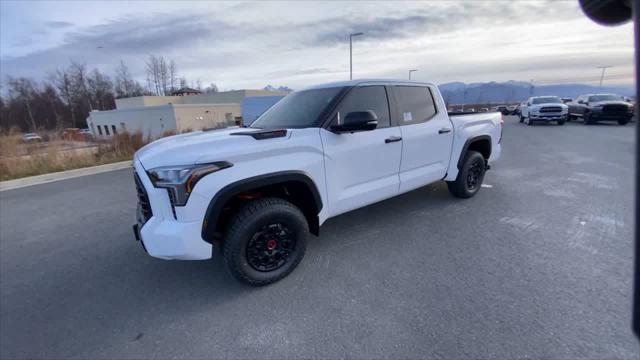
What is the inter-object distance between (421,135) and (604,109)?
18612 millimetres

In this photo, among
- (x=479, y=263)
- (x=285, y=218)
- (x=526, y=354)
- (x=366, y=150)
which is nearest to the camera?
(x=526, y=354)

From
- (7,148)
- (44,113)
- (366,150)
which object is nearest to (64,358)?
(366,150)

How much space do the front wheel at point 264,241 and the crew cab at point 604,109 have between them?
2055 centimetres

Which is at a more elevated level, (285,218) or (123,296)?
(285,218)

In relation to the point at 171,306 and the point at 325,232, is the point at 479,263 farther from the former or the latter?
the point at 171,306

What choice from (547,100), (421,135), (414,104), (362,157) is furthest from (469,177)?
(547,100)

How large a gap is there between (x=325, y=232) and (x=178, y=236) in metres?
2.01

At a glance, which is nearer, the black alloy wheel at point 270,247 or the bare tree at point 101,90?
the black alloy wheel at point 270,247

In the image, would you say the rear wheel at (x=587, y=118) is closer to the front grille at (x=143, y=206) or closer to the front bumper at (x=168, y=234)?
the front bumper at (x=168, y=234)

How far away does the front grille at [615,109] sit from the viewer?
1542cm

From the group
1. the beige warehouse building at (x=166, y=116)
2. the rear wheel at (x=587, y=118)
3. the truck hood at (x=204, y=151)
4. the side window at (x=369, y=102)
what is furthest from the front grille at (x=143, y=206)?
the beige warehouse building at (x=166, y=116)

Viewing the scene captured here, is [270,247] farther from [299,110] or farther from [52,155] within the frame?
[52,155]

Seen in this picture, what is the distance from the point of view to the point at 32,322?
252 centimetres

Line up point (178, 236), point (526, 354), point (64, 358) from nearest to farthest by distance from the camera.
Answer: point (526, 354), point (64, 358), point (178, 236)
